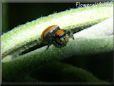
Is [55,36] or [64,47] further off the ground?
[55,36]

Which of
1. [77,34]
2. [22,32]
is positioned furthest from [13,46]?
[77,34]

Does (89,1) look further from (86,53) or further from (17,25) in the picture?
(17,25)

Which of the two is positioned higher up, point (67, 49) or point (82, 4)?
point (82, 4)

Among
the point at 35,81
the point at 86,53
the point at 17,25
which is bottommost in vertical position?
the point at 35,81
